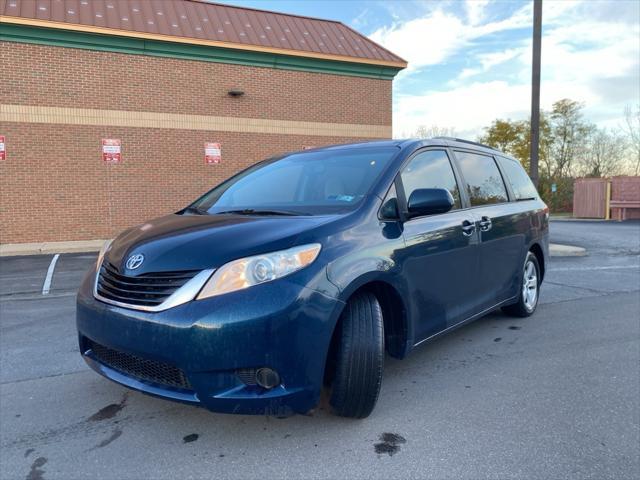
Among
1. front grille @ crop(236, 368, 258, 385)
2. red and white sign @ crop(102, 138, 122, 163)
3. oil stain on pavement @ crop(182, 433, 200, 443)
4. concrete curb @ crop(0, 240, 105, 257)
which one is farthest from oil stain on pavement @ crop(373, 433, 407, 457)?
red and white sign @ crop(102, 138, 122, 163)

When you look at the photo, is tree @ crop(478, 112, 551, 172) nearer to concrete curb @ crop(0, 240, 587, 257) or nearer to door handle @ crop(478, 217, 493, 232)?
concrete curb @ crop(0, 240, 587, 257)

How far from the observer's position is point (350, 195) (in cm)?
314

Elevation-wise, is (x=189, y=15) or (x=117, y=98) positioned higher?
(x=189, y=15)

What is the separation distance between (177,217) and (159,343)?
1.23 meters

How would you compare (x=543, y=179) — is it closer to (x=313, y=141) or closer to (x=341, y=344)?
(x=313, y=141)

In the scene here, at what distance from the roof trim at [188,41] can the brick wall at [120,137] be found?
21.1 inches

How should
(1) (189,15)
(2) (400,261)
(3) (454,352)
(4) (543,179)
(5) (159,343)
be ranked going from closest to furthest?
(5) (159,343) → (2) (400,261) → (3) (454,352) → (1) (189,15) → (4) (543,179)

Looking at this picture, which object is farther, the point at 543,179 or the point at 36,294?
the point at 543,179

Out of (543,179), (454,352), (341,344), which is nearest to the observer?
(341,344)

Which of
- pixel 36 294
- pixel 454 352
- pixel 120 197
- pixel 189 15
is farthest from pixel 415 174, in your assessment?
pixel 189 15

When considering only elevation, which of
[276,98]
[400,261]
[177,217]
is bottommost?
[400,261]

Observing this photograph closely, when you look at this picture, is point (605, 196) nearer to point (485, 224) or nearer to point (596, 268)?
point (596, 268)

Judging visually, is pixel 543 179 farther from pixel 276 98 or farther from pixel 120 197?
pixel 120 197

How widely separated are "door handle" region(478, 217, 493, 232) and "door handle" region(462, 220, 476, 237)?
138 mm
